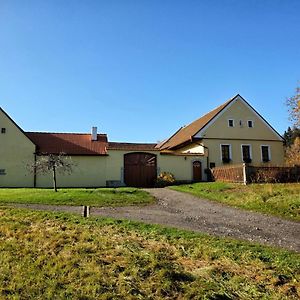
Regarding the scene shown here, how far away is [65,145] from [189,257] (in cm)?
2198

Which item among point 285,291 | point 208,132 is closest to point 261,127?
point 208,132

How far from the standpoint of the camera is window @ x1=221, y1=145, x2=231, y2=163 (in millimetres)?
28859

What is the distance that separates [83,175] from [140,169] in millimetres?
4606

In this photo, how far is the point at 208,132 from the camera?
94.5 feet

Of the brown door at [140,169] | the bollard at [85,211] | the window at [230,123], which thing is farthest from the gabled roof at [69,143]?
the bollard at [85,211]

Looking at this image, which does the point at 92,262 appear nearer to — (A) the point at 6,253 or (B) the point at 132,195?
(A) the point at 6,253

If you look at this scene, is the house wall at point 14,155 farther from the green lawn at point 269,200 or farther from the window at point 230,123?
the window at point 230,123

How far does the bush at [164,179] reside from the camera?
82.3 feet

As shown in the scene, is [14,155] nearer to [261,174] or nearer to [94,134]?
[94,134]

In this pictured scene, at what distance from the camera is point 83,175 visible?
83.6 feet

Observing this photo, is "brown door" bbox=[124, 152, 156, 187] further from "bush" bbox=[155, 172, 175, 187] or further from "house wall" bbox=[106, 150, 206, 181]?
"bush" bbox=[155, 172, 175, 187]

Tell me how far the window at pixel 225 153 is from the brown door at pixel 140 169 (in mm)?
6875

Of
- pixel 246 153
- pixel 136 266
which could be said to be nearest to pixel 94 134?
pixel 246 153

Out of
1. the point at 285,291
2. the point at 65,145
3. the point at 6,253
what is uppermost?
the point at 65,145
